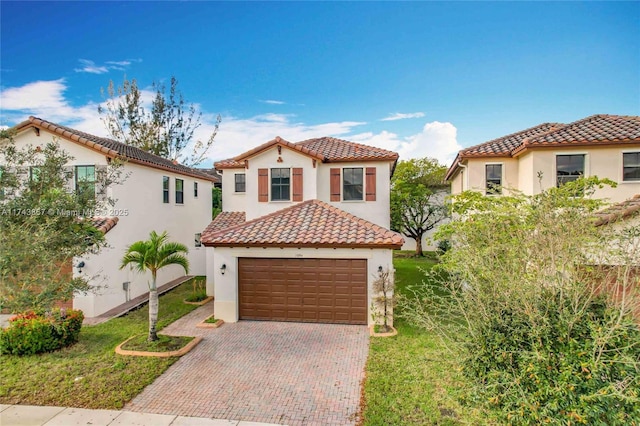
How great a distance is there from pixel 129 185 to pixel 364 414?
14.8 metres

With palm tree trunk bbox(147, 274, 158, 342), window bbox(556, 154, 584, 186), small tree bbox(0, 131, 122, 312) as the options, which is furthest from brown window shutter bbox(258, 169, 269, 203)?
window bbox(556, 154, 584, 186)

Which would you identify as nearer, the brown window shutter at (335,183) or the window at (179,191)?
the brown window shutter at (335,183)

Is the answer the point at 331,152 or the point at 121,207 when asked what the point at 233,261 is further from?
the point at 331,152

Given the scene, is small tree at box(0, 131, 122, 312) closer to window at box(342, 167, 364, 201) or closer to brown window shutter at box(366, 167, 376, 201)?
window at box(342, 167, 364, 201)

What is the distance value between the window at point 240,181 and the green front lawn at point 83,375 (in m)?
9.71

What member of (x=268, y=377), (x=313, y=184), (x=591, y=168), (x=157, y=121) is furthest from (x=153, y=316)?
(x=157, y=121)

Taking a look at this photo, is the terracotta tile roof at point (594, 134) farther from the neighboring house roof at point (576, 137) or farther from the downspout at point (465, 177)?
the downspout at point (465, 177)

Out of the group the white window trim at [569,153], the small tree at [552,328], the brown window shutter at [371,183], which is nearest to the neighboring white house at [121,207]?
the brown window shutter at [371,183]

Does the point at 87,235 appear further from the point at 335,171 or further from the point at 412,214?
the point at 412,214

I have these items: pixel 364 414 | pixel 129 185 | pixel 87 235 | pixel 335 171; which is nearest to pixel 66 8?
pixel 129 185

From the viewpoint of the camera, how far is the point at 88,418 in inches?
267

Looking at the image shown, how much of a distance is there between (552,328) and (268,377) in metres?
6.66

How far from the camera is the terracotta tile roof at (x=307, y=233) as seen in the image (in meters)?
12.4

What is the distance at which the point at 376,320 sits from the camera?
12.3 metres
